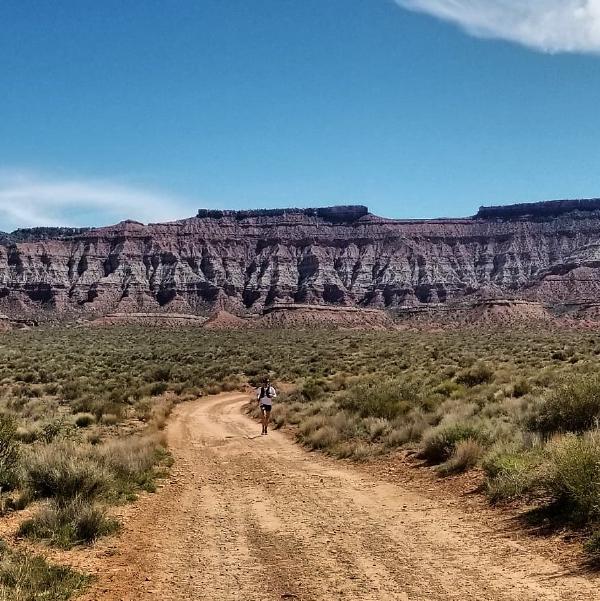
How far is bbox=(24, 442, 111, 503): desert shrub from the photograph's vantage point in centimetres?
906

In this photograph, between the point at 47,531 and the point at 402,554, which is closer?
the point at 402,554

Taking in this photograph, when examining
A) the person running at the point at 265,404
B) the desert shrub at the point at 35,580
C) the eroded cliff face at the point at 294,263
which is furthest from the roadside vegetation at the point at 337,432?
the eroded cliff face at the point at 294,263

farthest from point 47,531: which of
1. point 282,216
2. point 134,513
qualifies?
point 282,216

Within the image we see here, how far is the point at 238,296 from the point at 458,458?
132695 mm

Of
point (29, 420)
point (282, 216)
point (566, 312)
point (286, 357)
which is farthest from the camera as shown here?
point (282, 216)

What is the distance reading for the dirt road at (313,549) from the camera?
6023 mm

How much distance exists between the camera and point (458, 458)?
11156 mm

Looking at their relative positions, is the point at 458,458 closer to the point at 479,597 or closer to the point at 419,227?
the point at 479,597

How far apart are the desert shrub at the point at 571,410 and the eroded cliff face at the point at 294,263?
116 metres

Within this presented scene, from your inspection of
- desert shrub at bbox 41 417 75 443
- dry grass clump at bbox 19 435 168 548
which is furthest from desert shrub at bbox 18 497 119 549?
desert shrub at bbox 41 417 75 443

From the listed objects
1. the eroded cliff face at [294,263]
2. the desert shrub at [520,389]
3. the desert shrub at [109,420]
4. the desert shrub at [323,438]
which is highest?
the eroded cliff face at [294,263]

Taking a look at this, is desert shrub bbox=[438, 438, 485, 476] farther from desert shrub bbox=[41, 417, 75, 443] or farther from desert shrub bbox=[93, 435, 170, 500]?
desert shrub bbox=[41, 417, 75, 443]

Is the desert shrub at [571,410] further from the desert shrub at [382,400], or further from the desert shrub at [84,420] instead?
the desert shrub at [84,420]

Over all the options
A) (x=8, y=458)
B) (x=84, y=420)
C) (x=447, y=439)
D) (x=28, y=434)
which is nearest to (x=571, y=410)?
(x=447, y=439)
